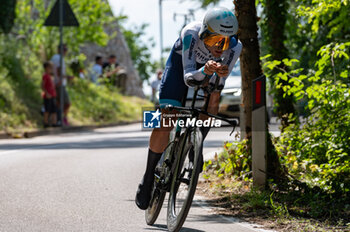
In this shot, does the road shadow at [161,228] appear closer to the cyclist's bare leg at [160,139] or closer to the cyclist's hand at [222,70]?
the cyclist's bare leg at [160,139]

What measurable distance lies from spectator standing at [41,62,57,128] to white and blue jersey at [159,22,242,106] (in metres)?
14.3

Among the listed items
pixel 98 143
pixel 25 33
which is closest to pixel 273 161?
pixel 98 143

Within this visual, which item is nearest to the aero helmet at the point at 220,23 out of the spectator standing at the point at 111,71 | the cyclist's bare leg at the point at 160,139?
the cyclist's bare leg at the point at 160,139

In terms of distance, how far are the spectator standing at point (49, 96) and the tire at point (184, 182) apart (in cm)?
1480

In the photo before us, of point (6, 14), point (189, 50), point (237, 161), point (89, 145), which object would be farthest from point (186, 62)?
point (6, 14)

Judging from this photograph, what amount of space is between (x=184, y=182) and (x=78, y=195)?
268cm

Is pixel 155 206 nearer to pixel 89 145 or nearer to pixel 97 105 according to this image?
pixel 89 145

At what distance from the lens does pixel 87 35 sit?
32812 millimetres

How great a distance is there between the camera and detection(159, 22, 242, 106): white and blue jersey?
5.47 meters

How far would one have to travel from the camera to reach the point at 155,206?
5969 mm

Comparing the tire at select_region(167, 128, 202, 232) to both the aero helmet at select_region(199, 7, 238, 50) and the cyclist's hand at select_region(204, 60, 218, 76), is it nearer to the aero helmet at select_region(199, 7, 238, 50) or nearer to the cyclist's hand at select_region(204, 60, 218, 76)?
the cyclist's hand at select_region(204, 60, 218, 76)

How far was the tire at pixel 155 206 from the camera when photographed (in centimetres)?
589

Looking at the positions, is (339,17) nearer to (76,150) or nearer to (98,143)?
(76,150)

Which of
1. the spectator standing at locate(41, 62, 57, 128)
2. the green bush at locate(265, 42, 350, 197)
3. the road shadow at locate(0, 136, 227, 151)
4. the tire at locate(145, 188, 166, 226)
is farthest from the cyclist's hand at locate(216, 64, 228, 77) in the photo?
the spectator standing at locate(41, 62, 57, 128)
